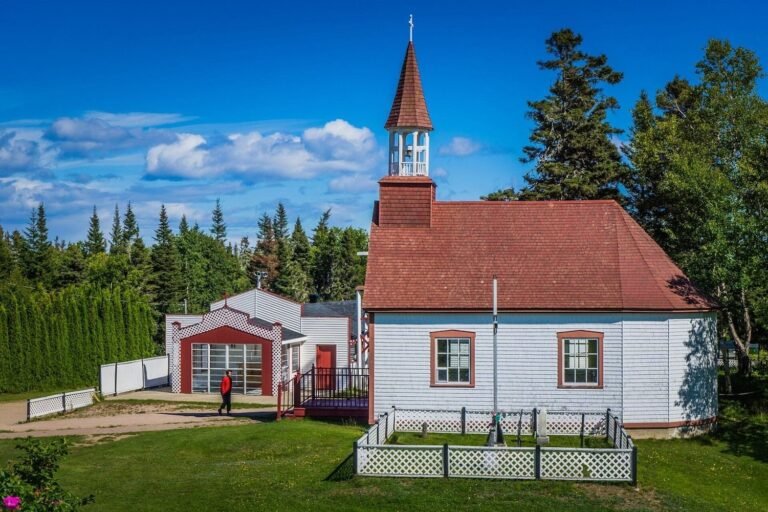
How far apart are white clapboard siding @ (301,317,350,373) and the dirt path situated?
1151cm

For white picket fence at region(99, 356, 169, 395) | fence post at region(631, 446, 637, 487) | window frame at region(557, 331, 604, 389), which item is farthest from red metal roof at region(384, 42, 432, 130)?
white picket fence at region(99, 356, 169, 395)

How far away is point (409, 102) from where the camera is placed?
2828cm

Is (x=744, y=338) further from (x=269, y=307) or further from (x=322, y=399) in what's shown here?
(x=269, y=307)

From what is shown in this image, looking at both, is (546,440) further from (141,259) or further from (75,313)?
(141,259)

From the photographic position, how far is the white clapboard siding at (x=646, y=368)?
80.7ft

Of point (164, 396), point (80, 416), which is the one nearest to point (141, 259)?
point (164, 396)

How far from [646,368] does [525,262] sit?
4851 mm

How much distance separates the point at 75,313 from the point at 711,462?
110ft

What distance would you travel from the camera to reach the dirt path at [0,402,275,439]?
27.2 m

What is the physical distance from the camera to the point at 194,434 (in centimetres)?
2416

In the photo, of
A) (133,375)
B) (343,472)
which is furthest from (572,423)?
(133,375)

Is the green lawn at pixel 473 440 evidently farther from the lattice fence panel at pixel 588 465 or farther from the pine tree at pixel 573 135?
the pine tree at pixel 573 135

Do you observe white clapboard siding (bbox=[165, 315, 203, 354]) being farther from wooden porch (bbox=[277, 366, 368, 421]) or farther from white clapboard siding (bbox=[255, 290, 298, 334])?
wooden porch (bbox=[277, 366, 368, 421])

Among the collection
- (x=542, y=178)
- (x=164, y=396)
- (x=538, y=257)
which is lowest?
(x=164, y=396)
